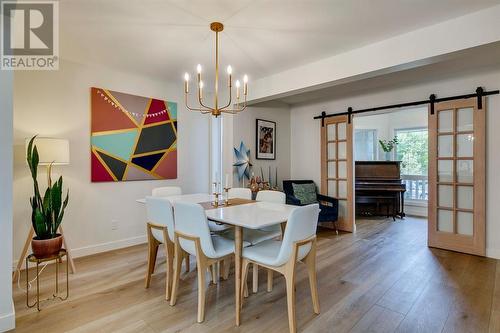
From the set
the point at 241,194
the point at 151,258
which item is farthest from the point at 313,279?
the point at 151,258

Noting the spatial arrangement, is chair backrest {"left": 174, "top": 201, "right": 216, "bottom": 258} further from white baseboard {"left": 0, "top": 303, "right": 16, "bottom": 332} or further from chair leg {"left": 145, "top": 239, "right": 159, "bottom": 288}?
white baseboard {"left": 0, "top": 303, "right": 16, "bottom": 332}

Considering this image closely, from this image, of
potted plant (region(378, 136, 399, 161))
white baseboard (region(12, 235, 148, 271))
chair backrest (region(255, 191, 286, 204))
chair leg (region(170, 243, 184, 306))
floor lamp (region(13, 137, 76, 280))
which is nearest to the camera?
chair leg (region(170, 243, 184, 306))

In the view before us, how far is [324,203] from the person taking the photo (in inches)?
192

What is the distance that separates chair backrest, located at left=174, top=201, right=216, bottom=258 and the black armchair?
97.7 inches

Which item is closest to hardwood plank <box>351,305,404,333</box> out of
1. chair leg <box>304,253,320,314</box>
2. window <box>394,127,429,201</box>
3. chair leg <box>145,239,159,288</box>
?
chair leg <box>304,253,320,314</box>

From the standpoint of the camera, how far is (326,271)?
294 centimetres

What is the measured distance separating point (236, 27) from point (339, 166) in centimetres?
321

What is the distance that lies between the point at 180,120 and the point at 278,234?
2.60 meters

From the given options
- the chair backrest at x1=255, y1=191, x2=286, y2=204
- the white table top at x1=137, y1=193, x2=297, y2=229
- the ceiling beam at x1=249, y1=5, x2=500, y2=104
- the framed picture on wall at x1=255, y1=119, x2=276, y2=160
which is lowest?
the white table top at x1=137, y1=193, x2=297, y2=229

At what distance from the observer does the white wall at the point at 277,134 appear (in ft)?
14.8

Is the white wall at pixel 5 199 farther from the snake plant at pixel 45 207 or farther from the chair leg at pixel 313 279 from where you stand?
the chair leg at pixel 313 279

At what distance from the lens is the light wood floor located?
6.40ft

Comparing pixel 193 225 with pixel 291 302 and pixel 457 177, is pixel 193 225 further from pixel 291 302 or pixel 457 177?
pixel 457 177

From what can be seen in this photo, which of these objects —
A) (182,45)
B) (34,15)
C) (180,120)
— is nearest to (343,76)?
(182,45)
